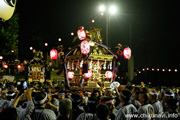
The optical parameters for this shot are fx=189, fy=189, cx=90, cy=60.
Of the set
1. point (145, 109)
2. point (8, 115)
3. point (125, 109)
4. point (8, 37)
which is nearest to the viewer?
point (8, 115)

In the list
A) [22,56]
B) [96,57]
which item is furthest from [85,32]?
[22,56]

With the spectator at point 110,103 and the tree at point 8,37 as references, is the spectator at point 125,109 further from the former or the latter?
the tree at point 8,37

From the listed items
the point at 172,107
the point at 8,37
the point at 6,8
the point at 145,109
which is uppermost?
the point at 8,37

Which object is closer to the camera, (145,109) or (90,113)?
(90,113)

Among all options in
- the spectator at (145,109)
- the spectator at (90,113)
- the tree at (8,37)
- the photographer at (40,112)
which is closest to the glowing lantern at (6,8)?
the photographer at (40,112)

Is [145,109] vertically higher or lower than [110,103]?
lower

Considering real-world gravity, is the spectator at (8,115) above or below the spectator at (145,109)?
above

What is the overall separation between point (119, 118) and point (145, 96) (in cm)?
113

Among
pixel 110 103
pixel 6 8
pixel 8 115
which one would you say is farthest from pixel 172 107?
pixel 6 8

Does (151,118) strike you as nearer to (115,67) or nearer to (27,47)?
(115,67)

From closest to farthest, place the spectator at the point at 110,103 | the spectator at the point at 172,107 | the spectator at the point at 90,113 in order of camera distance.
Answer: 1. the spectator at the point at 90,113
2. the spectator at the point at 172,107
3. the spectator at the point at 110,103

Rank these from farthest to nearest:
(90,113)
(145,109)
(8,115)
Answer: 1. (145,109)
2. (90,113)
3. (8,115)

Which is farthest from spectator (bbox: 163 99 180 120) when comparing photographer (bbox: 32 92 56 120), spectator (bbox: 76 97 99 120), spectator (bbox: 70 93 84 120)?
photographer (bbox: 32 92 56 120)

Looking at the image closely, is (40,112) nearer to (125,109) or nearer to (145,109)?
(125,109)
